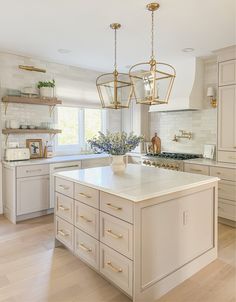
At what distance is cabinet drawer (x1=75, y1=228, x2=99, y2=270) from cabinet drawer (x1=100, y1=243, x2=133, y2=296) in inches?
3.6

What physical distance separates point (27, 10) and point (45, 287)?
2.73 metres

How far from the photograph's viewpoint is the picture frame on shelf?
435cm

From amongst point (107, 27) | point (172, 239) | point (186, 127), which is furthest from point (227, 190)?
point (107, 27)

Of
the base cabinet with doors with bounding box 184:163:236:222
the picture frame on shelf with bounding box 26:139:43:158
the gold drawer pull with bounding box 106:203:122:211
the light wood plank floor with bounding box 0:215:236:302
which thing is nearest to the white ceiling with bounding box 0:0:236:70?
the picture frame on shelf with bounding box 26:139:43:158

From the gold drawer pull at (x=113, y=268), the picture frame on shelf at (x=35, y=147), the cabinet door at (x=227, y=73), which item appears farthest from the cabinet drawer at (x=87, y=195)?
the cabinet door at (x=227, y=73)

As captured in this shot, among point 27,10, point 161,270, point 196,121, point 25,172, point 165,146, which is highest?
point 27,10

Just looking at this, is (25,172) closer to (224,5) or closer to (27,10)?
(27,10)

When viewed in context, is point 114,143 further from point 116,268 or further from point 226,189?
point 226,189

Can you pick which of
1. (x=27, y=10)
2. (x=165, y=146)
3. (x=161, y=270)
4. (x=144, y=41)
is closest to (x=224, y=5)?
(x=144, y=41)

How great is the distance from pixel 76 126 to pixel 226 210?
10.3ft

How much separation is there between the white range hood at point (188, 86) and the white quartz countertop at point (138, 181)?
1.87 meters

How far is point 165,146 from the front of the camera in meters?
5.21

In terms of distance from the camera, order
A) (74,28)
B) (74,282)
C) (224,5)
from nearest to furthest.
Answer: (74,282) → (224,5) → (74,28)

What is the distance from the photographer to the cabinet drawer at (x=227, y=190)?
11.6 feet
